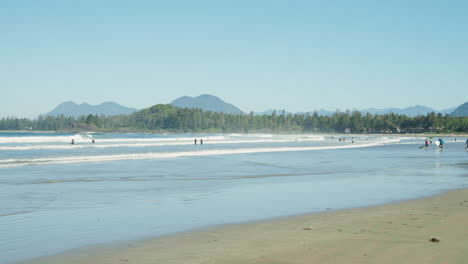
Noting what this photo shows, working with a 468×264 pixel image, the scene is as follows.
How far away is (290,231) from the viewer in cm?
1064

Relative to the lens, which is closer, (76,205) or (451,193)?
(76,205)

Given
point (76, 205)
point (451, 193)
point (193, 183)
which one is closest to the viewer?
point (76, 205)

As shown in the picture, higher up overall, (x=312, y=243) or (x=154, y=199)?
(x=312, y=243)

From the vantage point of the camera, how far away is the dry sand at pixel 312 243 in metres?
8.07

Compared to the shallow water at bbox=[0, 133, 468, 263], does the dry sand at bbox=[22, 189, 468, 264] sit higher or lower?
higher

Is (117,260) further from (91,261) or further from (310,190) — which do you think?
(310,190)

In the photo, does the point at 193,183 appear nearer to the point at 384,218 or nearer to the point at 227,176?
the point at 227,176

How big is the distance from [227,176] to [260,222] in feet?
45.6

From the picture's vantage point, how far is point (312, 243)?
9.22 meters

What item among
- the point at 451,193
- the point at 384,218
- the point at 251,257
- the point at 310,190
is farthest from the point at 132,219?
the point at 451,193

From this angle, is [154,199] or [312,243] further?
[154,199]

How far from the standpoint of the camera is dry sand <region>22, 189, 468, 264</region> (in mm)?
8070

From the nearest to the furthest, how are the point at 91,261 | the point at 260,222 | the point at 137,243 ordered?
the point at 91,261 < the point at 137,243 < the point at 260,222

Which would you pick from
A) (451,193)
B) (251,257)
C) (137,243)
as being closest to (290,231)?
(251,257)
